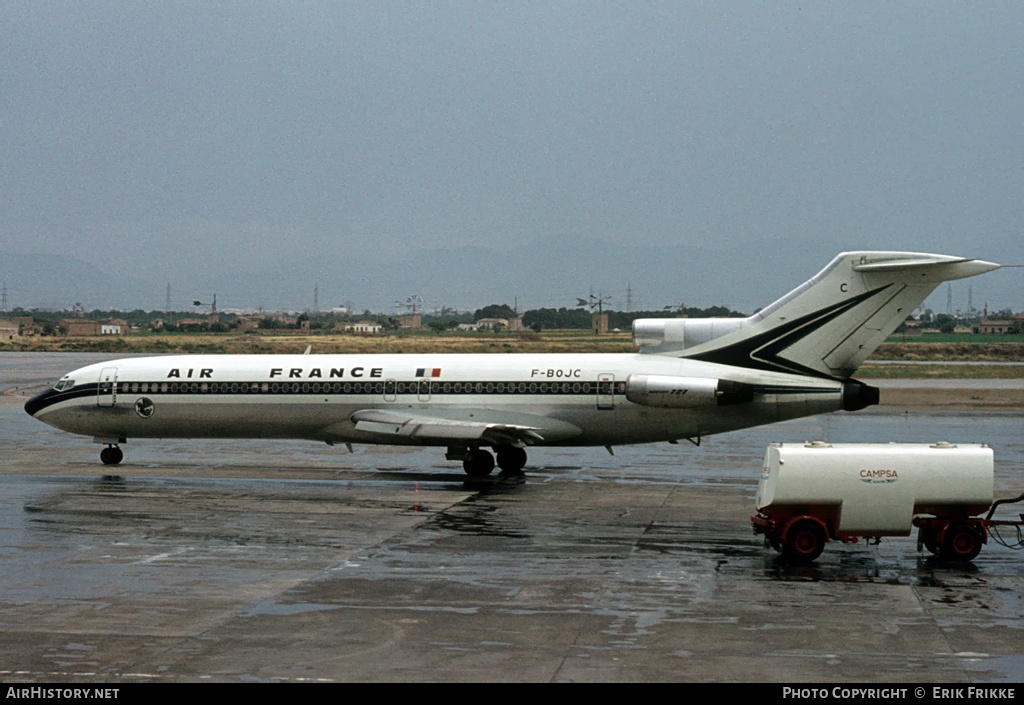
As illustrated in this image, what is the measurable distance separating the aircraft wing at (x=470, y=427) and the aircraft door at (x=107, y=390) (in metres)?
7.50

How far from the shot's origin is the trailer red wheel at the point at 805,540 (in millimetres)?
17703

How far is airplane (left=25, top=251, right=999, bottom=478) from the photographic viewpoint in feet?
84.0

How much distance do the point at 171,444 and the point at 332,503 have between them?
1633 centimetres

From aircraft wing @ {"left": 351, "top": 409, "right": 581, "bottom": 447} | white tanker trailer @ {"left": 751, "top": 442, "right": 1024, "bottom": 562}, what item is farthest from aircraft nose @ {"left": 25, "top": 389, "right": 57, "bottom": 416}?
white tanker trailer @ {"left": 751, "top": 442, "right": 1024, "bottom": 562}

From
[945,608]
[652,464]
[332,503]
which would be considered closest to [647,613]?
[945,608]

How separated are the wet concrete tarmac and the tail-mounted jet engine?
89.6 inches

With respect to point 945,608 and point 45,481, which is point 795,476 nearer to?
point 945,608

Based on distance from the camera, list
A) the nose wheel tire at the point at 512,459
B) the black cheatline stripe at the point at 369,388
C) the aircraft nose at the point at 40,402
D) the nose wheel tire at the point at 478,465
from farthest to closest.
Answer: the aircraft nose at the point at 40,402
the nose wheel tire at the point at 512,459
the nose wheel tire at the point at 478,465
the black cheatline stripe at the point at 369,388

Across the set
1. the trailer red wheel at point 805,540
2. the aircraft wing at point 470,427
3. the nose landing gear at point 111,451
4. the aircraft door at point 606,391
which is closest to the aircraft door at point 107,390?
the nose landing gear at point 111,451

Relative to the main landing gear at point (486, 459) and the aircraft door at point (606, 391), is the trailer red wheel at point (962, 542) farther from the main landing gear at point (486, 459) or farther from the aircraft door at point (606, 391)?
the main landing gear at point (486, 459)

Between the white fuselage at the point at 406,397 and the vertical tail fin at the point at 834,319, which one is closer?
the vertical tail fin at the point at 834,319

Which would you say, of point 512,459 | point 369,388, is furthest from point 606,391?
point 369,388

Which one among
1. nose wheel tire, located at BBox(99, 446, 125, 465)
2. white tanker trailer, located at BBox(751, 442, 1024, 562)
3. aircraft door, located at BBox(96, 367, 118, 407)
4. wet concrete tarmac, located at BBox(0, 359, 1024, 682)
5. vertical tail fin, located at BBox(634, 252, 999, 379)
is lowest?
wet concrete tarmac, located at BBox(0, 359, 1024, 682)

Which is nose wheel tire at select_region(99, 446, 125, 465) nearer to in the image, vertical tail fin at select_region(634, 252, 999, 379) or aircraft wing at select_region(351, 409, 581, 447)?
aircraft wing at select_region(351, 409, 581, 447)
